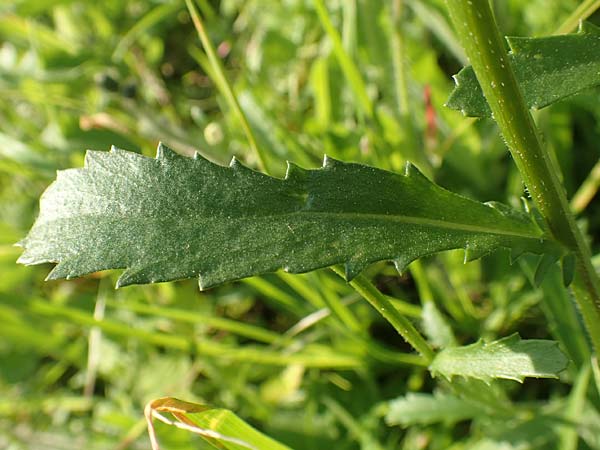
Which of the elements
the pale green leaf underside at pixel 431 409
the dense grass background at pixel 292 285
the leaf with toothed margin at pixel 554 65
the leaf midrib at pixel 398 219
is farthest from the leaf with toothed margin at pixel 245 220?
the pale green leaf underside at pixel 431 409

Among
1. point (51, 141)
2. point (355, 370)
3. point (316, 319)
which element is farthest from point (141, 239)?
point (51, 141)

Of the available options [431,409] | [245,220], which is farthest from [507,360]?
[431,409]

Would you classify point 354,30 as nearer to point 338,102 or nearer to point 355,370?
point 338,102

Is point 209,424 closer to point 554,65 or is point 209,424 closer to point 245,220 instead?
point 245,220

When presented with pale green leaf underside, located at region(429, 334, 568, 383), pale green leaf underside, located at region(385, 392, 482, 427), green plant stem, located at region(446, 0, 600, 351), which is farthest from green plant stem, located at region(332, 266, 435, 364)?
pale green leaf underside, located at region(385, 392, 482, 427)

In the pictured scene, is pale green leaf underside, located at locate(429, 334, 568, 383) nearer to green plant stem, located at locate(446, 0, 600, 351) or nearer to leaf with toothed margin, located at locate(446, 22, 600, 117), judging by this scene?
green plant stem, located at locate(446, 0, 600, 351)

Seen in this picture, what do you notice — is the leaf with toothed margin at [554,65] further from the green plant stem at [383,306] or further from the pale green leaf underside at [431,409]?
the pale green leaf underside at [431,409]
